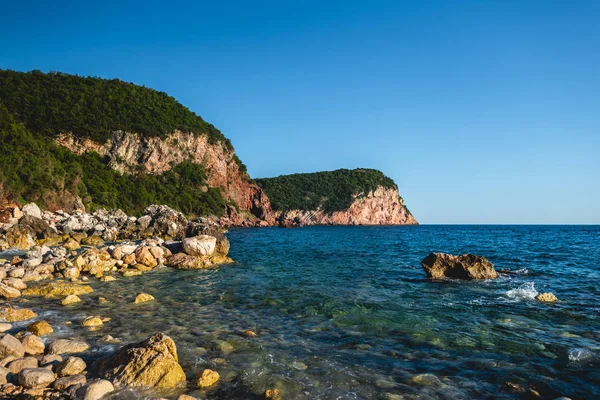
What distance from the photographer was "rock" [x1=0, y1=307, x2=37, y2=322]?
999 cm

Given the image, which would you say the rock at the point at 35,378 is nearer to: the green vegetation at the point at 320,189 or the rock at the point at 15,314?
the rock at the point at 15,314

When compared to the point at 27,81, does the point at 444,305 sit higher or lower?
lower

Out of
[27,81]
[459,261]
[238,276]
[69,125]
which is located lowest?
[238,276]

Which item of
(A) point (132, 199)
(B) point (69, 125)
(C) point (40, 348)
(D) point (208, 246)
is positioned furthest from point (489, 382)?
(B) point (69, 125)

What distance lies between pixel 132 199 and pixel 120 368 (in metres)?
83.4

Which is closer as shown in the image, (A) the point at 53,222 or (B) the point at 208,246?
(B) the point at 208,246

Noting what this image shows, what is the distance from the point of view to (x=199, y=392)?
6203mm

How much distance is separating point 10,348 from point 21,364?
757 millimetres

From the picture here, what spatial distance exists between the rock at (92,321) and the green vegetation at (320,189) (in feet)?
473

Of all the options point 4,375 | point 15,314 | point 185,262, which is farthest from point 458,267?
point 15,314

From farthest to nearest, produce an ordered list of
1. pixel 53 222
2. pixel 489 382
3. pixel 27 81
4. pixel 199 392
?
pixel 27 81
pixel 53 222
pixel 489 382
pixel 199 392

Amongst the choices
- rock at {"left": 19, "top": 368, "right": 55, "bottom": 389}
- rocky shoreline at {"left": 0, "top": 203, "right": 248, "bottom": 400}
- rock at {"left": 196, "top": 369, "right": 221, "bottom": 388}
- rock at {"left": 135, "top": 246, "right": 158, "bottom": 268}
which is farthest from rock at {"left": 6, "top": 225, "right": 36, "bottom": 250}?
rock at {"left": 196, "top": 369, "right": 221, "bottom": 388}

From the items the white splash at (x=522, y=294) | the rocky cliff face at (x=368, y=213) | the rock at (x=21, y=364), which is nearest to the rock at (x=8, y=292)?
the rock at (x=21, y=364)

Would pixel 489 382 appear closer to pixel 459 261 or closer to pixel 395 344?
pixel 395 344
